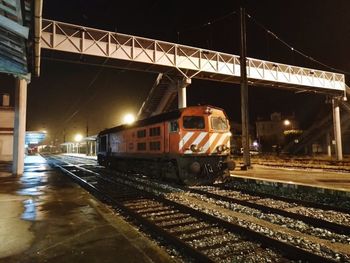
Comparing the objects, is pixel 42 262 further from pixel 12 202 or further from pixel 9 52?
pixel 9 52

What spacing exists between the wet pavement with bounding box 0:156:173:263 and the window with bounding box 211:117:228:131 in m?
6.51

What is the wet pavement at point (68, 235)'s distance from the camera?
482cm

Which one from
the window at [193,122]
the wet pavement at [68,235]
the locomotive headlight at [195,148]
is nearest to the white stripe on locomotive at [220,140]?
the locomotive headlight at [195,148]

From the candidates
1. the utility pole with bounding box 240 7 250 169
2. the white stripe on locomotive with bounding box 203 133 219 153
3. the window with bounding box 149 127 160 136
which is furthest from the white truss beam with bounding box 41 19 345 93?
the white stripe on locomotive with bounding box 203 133 219 153

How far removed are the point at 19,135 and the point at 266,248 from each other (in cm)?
1599

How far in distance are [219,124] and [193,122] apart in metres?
1.40

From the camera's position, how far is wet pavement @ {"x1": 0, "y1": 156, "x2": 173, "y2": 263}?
4.82 m

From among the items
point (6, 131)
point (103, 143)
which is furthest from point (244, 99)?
point (6, 131)

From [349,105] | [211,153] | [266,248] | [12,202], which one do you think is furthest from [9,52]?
[349,105]

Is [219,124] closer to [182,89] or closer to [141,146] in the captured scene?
[141,146]

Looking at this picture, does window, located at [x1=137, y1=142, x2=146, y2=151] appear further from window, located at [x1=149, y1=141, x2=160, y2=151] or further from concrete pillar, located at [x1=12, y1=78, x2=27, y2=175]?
concrete pillar, located at [x1=12, y1=78, x2=27, y2=175]

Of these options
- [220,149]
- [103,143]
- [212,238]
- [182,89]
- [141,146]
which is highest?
[182,89]

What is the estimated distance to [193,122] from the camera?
13.5 m

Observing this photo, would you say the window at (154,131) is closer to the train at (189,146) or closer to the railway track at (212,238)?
the train at (189,146)
